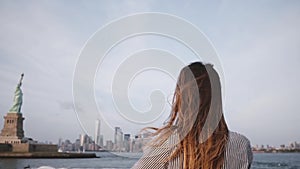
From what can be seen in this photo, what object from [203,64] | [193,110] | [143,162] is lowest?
[143,162]

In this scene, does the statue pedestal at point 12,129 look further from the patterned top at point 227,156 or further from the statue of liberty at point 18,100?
the patterned top at point 227,156

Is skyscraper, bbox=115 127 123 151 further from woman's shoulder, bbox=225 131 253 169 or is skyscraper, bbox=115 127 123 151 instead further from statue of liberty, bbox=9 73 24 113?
statue of liberty, bbox=9 73 24 113

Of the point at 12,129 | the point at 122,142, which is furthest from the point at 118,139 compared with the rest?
the point at 12,129

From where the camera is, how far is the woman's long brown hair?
928mm

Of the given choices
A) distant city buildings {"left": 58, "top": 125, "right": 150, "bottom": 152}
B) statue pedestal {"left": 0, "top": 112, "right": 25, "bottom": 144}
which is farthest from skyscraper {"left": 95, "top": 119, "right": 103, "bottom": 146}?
statue pedestal {"left": 0, "top": 112, "right": 25, "bottom": 144}

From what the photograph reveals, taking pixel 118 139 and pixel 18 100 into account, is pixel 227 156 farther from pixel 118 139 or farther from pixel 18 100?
pixel 18 100

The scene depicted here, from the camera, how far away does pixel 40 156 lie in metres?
30.5

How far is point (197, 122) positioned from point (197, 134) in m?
0.04

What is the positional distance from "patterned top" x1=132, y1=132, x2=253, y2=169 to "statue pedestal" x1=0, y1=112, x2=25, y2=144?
91.8 ft

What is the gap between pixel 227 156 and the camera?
3.23 ft

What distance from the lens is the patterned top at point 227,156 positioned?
0.91 metres

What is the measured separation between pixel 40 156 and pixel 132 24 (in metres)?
31.7

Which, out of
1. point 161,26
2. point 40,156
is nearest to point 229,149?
point 161,26

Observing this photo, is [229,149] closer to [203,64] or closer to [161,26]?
[203,64]
